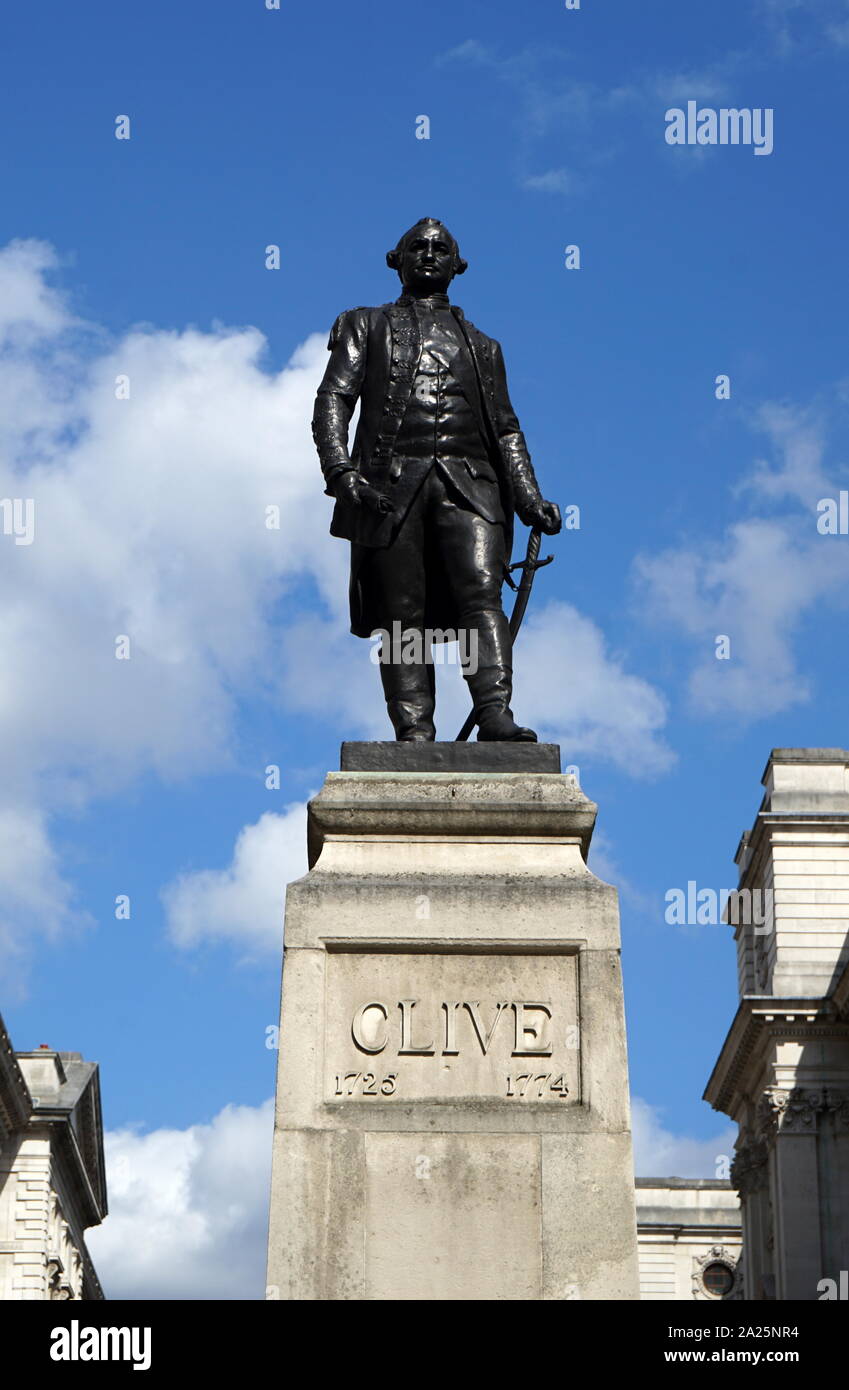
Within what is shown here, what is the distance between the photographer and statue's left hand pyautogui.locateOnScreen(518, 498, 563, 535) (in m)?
11.3

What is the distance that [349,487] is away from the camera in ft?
36.0

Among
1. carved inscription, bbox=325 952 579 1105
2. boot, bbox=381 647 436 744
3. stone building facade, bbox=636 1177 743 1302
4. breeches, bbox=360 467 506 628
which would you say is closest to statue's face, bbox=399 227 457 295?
breeches, bbox=360 467 506 628

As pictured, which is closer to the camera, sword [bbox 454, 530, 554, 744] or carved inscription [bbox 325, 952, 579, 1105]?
carved inscription [bbox 325, 952, 579, 1105]

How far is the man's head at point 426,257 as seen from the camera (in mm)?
11641

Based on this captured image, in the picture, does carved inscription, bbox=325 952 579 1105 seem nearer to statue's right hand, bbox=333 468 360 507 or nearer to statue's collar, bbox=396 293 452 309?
statue's right hand, bbox=333 468 360 507

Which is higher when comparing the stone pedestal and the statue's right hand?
the statue's right hand

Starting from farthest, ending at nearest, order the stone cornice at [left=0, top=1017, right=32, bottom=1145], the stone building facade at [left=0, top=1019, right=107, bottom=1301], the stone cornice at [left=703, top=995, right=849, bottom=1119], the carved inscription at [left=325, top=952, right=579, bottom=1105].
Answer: the stone building facade at [left=0, top=1019, right=107, bottom=1301] → the stone cornice at [left=0, top=1017, right=32, bottom=1145] → the stone cornice at [left=703, top=995, right=849, bottom=1119] → the carved inscription at [left=325, top=952, right=579, bottom=1105]

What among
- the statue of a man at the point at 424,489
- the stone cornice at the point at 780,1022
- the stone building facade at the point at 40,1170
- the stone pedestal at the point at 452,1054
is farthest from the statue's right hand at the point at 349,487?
the stone building facade at the point at 40,1170

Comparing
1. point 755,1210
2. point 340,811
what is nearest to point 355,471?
point 340,811

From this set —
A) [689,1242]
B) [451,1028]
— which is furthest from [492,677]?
[689,1242]

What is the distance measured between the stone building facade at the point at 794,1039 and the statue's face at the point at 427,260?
136ft

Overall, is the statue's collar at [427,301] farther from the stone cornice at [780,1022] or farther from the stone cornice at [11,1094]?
the stone cornice at [11,1094]
